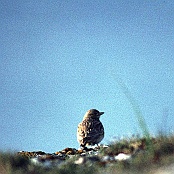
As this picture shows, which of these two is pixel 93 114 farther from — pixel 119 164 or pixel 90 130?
pixel 119 164

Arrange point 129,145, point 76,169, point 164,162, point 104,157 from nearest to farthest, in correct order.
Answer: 1. point 164,162
2. point 76,169
3. point 104,157
4. point 129,145

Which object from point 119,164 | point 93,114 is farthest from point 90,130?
point 119,164

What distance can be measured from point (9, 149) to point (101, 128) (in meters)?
6.27

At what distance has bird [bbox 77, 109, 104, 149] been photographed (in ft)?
49.2

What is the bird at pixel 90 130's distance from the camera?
15.0 metres

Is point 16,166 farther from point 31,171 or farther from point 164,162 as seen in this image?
point 164,162

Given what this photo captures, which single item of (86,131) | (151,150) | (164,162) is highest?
(86,131)

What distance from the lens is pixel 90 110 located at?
15.9 m

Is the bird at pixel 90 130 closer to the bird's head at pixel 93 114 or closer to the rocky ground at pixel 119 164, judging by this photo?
the bird's head at pixel 93 114

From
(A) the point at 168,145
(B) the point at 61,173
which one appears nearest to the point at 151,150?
(A) the point at 168,145

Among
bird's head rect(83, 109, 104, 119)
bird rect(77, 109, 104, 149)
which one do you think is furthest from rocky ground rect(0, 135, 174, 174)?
bird's head rect(83, 109, 104, 119)

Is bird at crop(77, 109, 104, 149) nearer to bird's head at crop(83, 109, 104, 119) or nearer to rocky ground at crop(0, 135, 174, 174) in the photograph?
bird's head at crop(83, 109, 104, 119)

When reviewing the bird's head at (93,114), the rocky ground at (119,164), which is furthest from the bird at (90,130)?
the rocky ground at (119,164)

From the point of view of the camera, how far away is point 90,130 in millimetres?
15125
